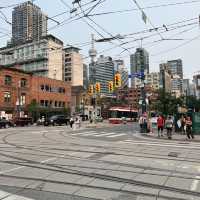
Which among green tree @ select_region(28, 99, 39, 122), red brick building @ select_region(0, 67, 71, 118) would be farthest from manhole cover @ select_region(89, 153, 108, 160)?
green tree @ select_region(28, 99, 39, 122)

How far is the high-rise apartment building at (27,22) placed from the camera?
1903 centimetres

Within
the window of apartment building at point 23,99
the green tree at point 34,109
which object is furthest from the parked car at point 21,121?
the window of apartment building at point 23,99

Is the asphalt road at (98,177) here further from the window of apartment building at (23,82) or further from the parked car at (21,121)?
the window of apartment building at (23,82)

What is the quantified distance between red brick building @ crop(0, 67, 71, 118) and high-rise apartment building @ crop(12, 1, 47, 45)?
42.9 metres

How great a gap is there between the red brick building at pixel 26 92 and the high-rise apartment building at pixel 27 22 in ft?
141

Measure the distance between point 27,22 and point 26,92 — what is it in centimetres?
5139

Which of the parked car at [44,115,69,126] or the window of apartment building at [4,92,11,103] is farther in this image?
the window of apartment building at [4,92,11,103]

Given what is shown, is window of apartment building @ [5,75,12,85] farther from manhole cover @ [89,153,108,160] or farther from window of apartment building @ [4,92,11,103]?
manhole cover @ [89,153,108,160]

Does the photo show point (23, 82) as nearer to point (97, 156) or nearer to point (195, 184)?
point (97, 156)

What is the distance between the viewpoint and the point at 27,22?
20.9m

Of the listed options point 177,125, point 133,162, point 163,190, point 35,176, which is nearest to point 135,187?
point 163,190

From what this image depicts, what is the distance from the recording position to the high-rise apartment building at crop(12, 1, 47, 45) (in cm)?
1903

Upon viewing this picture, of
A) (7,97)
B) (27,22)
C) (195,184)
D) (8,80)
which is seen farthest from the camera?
(8,80)

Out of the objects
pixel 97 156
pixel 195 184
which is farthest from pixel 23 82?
pixel 195 184
